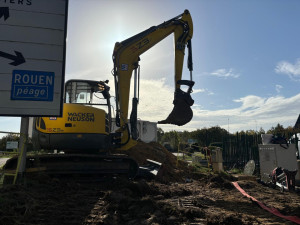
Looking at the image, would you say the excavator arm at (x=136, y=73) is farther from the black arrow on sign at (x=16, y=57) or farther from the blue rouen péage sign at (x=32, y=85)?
the black arrow on sign at (x=16, y=57)

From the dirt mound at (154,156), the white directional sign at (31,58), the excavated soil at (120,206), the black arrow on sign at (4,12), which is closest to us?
the excavated soil at (120,206)

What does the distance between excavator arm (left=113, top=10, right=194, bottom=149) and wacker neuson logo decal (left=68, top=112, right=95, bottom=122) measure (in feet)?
4.07

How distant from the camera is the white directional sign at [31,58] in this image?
6.09 meters

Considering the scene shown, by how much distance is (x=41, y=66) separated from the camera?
20.5 feet

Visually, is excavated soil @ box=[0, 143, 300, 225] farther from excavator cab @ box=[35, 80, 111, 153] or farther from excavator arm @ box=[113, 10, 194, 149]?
excavator arm @ box=[113, 10, 194, 149]

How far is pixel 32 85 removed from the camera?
20.2ft

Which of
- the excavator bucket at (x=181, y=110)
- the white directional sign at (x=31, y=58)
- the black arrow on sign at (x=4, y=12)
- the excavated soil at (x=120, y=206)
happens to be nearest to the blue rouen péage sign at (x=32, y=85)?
the white directional sign at (x=31, y=58)

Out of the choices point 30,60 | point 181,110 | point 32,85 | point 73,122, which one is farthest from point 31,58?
point 181,110

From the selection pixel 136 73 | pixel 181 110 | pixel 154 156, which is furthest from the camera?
pixel 154 156

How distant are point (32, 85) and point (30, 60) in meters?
0.61

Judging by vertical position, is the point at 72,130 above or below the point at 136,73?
below

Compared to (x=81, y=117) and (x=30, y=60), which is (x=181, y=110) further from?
(x=30, y=60)

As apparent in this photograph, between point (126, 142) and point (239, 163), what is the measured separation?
10.1 metres

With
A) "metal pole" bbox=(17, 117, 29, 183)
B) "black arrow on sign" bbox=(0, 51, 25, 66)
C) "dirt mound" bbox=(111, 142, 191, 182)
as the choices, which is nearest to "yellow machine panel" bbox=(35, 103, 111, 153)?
"metal pole" bbox=(17, 117, 29, 183)
